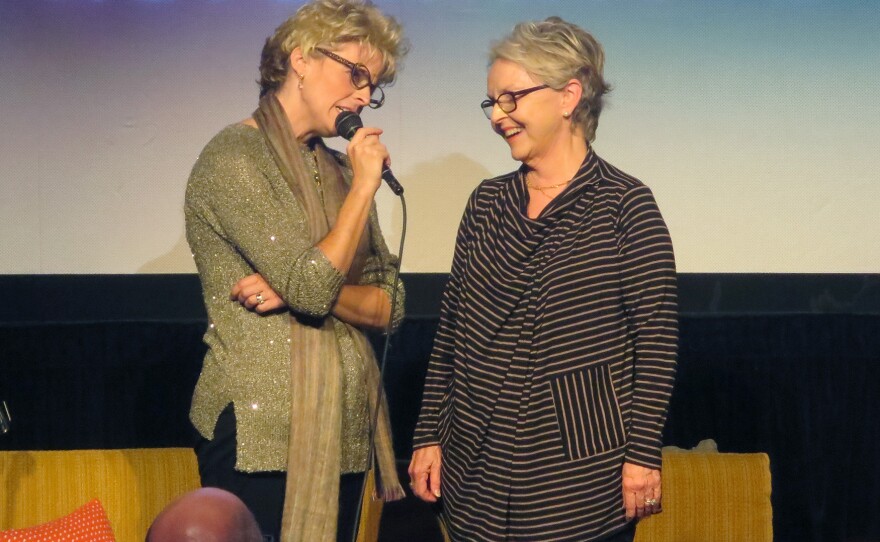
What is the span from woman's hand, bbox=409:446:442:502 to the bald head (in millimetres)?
824

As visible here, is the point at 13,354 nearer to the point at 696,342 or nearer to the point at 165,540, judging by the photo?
the point at 696,342

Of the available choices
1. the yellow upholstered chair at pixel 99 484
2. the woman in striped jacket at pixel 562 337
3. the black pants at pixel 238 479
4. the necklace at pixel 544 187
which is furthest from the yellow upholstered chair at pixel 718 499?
the black pants at pixel 238 479

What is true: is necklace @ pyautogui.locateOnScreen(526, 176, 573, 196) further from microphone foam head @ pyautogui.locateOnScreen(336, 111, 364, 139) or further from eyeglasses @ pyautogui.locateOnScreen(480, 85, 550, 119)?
microphone foam head @ pyautogui.locateOnScreen(336, 111, 364, 139)

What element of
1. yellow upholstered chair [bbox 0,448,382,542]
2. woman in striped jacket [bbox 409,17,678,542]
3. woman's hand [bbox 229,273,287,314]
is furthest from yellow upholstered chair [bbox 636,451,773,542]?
woman's hand [bbox 229,273,287,314]

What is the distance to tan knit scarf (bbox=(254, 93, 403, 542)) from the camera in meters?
1.97

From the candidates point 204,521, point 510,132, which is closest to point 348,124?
point 510,132

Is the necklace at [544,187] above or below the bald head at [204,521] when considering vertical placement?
above

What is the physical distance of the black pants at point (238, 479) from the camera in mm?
Answer: 1983

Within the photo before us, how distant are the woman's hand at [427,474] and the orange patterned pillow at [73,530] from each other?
670 mm

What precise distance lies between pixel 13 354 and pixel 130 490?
95 cm

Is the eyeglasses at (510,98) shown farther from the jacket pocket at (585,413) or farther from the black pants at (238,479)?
the black pants at (238,479)

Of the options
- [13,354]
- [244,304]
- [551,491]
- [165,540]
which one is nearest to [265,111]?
[244,304]

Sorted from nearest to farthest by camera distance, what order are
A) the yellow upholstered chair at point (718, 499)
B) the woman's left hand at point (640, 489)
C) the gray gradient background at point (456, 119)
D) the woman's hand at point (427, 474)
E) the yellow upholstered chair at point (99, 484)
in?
the woman's left hand at point (640, 489), the woman's hand at point (427, 474), the yellow upholstered chair at point (99, 484), the yellow upholstered chair at point (718, 499), the gray gradient background at point (456, 119)

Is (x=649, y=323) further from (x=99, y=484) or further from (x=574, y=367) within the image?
(x=99, y=484)
